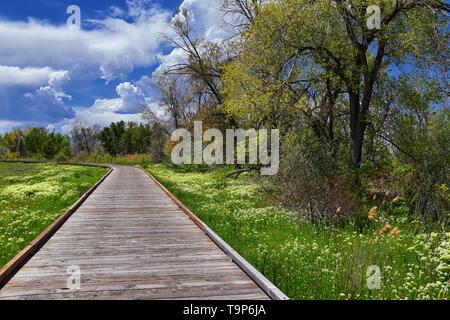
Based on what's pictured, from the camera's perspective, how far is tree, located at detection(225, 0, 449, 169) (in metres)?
15.9

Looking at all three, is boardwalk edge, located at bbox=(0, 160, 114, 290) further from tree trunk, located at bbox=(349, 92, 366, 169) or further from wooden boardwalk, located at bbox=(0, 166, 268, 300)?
tree trunk, located at bbox=(349, 92, 366, 169)

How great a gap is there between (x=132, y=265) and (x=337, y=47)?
12645 mm

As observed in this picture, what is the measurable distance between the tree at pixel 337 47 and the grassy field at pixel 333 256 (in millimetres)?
5975

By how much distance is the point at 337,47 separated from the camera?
55.0ft

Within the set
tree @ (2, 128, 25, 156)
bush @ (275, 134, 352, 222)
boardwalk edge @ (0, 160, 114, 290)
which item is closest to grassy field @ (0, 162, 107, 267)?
boardwalk edge @ (0, 160, 114, 290)

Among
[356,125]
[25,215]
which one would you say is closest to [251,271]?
[25,215]

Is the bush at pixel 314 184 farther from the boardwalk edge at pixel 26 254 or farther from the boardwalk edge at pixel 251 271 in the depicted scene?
the boardwalk edge at pixel 26 254

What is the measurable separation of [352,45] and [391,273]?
38.8 feet

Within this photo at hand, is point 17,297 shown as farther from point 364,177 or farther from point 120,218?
point 364,177

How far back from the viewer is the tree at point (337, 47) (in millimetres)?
15859

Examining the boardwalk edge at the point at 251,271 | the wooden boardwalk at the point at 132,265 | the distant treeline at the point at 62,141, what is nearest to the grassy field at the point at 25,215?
the wooden boardwalk at the point at 132,265
